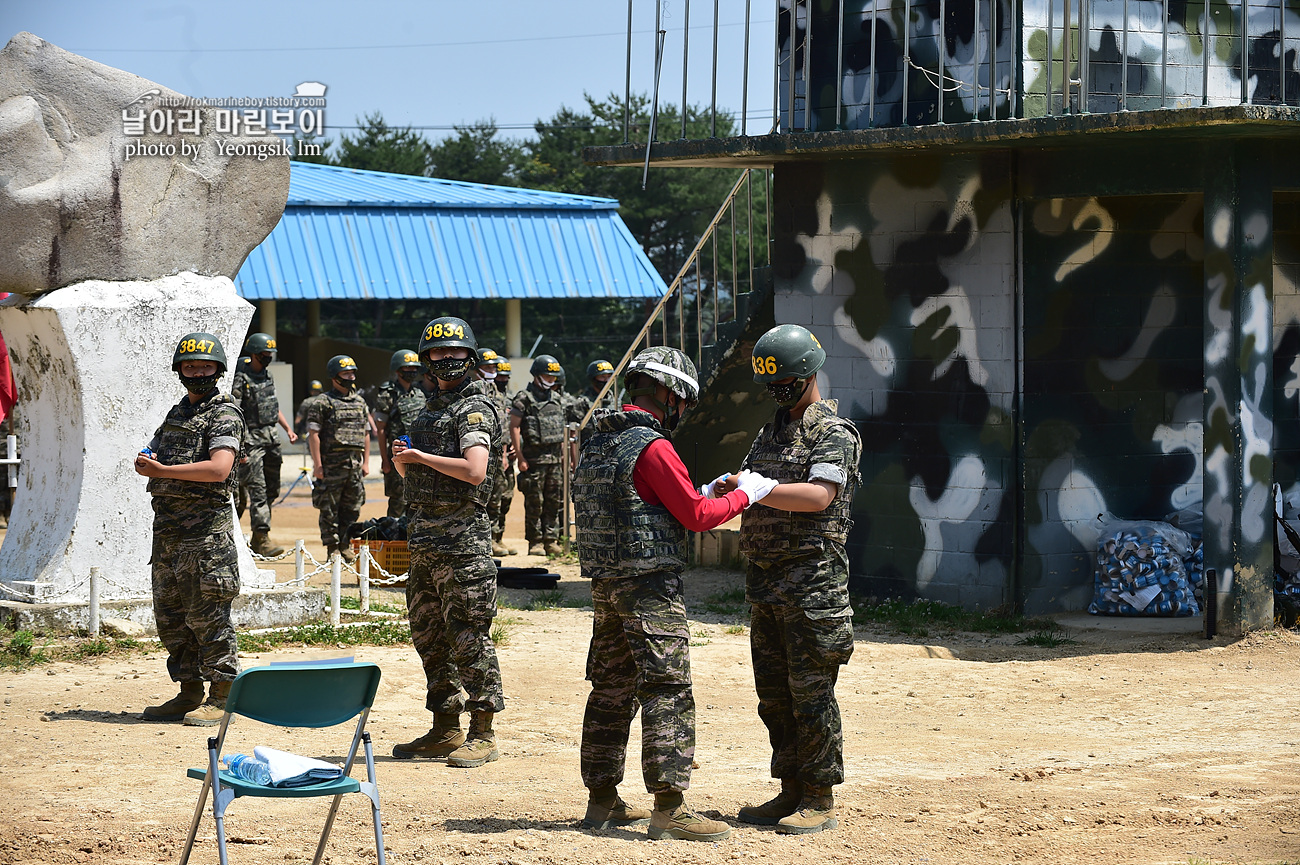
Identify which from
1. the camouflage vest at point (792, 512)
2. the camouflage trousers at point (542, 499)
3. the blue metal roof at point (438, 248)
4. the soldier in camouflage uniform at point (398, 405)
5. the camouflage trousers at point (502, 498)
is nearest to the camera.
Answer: the camouflage vest at point (792, 512)

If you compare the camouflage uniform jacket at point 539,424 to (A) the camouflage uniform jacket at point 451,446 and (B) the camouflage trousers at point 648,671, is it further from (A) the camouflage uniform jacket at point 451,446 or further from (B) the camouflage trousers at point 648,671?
(B) the camouflage trousers at point 648,671

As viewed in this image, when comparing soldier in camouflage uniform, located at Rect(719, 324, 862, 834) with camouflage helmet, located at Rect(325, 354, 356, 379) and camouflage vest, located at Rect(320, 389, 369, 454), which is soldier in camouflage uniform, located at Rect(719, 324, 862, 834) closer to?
camouflage vest, located at Rect(320, 389, 369, 454)

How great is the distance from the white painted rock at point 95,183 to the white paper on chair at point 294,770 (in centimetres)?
595

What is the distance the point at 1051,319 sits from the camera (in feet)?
35.9

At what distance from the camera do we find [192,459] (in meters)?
7.62

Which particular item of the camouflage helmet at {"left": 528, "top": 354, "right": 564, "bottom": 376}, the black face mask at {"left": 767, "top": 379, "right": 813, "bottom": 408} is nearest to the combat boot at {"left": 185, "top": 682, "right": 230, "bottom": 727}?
the black face mask at {"left": 767, "top": 379, "right": 813, "bottom": 408}

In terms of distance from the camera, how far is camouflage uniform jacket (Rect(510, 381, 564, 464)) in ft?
49.0

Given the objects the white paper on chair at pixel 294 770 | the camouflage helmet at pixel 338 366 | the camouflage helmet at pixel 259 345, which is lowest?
the white paper on chair at pixel 294 770

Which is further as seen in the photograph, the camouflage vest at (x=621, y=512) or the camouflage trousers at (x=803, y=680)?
the camouflage trousers at (x=803, y=680)

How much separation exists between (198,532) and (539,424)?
744 cm

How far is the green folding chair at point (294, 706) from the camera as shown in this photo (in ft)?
15.1

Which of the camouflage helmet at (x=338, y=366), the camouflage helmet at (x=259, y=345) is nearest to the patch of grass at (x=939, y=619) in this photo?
the camouflage helmet at (x=338, y=366)

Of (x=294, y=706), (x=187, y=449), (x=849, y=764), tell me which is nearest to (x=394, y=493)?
(x=187, y=449)

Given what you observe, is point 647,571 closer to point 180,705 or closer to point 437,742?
point 437,742
